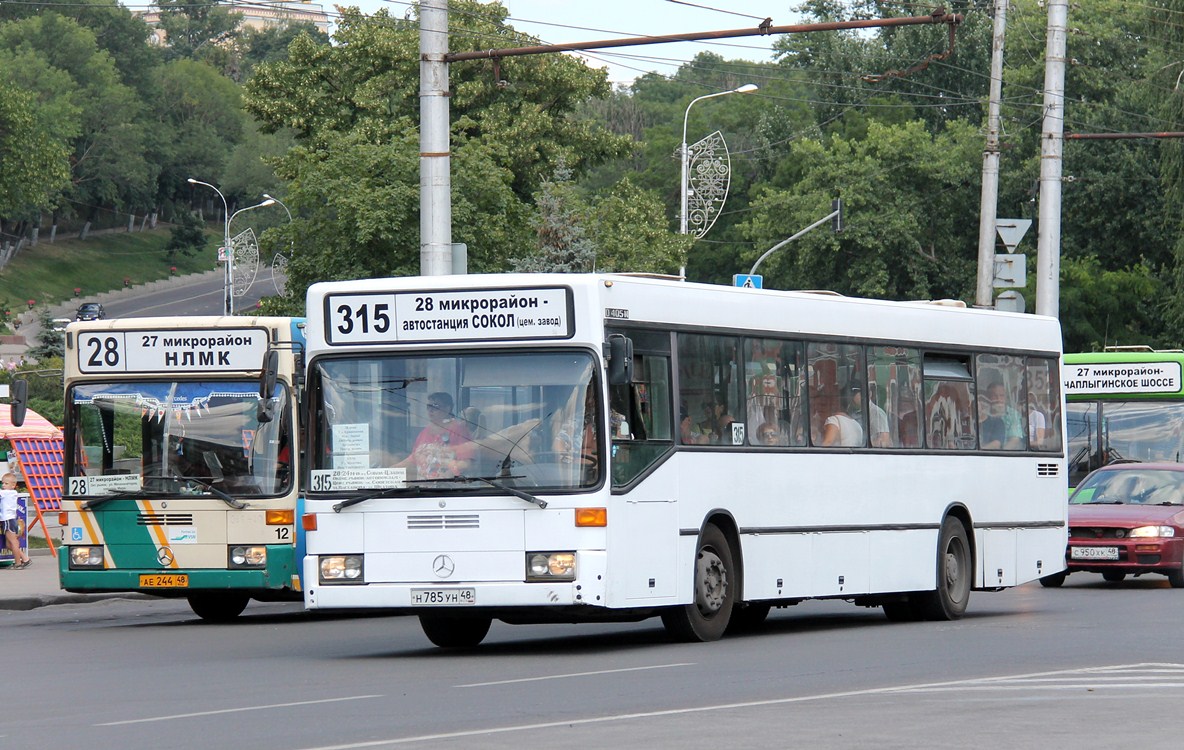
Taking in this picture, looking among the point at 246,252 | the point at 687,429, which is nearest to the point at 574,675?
the point at 687,429

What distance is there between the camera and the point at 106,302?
110125 millimetres

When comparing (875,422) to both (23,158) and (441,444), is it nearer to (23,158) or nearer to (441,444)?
(441,444)

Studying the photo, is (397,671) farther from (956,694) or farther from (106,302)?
(106,302)

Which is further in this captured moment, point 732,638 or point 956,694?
point 732,638

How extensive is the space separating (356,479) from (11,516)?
14452 mm

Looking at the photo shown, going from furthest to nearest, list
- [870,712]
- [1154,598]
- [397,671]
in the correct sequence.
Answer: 1. [1154,598]
2. [397,671]
3. [870,712]

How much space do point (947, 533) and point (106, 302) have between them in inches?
3801

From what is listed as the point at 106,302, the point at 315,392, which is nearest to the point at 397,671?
the point at 315,392

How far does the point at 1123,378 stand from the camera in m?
28.5

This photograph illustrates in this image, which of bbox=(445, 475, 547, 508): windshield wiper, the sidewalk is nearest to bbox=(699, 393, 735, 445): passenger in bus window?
bbox=(445, 475, 547, 508): windshield wiper

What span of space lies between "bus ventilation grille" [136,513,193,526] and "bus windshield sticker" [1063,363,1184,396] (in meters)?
14.1

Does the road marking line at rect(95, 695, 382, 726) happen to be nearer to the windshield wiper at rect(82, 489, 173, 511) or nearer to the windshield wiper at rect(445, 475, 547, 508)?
the windshield wiper at rect(445, 475, 547, 508)

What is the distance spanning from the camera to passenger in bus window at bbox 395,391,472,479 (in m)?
14.0

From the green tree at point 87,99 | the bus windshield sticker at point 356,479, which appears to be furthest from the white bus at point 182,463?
the green tree at point 87,99
